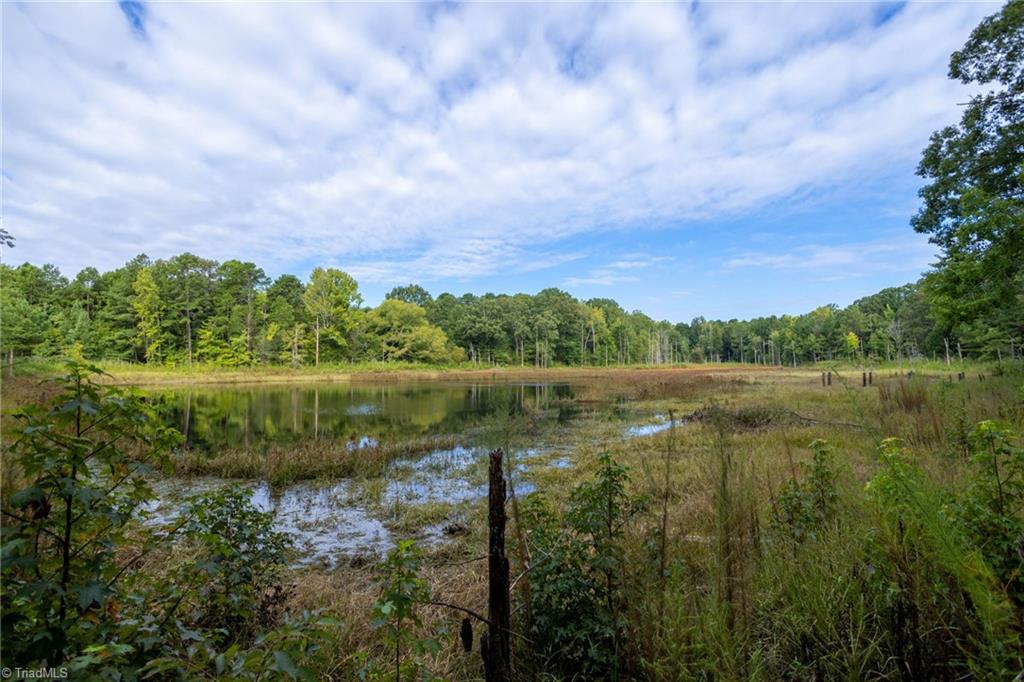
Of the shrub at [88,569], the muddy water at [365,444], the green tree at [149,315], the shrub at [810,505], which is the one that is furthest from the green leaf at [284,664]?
the green tree at [149,315]

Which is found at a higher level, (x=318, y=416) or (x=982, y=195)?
(x=982, y=195)

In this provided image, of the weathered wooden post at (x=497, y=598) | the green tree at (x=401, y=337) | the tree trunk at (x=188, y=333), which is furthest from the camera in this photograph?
the green tree at (x=401, y=337)

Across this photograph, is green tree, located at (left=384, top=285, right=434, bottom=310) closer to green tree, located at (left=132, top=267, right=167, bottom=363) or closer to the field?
green tree, located at (left=132, top=267, right=167, bottom=363)

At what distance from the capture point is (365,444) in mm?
12828

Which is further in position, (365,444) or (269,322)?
(269,322)

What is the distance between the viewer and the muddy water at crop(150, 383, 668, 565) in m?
6.70

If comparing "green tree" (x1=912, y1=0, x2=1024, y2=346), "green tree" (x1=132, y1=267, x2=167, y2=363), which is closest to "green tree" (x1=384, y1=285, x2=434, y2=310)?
"green tree" (x1=132, y1=267, x2=167, y2=363)

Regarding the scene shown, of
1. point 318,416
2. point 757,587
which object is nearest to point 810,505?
point 757,587

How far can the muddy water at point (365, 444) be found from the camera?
670 cm

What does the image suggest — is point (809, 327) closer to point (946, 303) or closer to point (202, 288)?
point (946, 303)

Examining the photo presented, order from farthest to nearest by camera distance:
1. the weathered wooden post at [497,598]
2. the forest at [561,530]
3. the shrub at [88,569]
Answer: the weathered wooden post at [497,598] → the forest at [561,530] → the shrub at [88,569]

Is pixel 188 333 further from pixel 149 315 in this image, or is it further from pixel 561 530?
pixel 561 530

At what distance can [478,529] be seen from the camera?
271 inches

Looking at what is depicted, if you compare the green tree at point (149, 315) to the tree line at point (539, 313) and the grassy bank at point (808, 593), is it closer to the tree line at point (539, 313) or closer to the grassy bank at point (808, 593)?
the tree line at point (539, 313)
